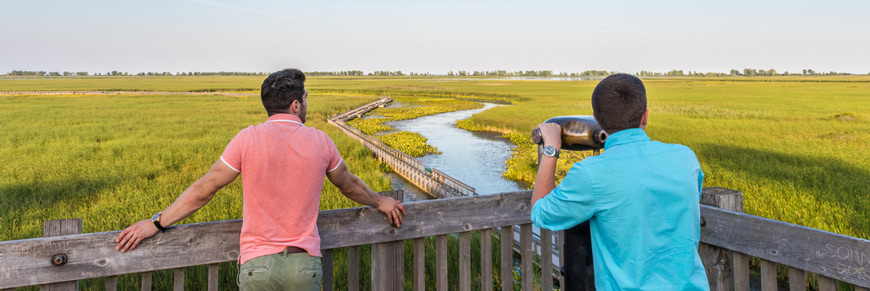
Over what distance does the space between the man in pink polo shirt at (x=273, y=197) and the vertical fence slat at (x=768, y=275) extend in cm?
222

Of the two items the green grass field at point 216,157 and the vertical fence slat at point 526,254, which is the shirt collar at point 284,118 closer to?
the vertical fence slat at point 526,254

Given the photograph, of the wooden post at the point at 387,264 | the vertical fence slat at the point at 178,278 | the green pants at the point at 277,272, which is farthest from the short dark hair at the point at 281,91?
the vertical fence slat at the point at 178,278

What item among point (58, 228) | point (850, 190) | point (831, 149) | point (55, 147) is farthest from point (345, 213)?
point (55, 147)

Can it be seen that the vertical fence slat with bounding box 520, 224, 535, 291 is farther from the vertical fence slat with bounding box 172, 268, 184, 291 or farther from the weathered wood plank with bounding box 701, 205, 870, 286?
the vertical fence slat with bounding box 172, 268, 184, 291

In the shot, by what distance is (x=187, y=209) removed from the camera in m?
2.27

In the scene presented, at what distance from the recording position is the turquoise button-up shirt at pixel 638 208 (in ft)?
5.86

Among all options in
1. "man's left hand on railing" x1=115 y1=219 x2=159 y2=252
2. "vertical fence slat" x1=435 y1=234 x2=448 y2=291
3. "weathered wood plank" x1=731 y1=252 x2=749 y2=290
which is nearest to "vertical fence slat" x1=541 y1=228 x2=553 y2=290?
"vertical fence slat" x1=435 y1=234 x2=448 y2=291

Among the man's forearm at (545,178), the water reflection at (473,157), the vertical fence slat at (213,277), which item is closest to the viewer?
the man's forearm at (545,178)

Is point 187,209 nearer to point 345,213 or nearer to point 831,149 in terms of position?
point 345,213

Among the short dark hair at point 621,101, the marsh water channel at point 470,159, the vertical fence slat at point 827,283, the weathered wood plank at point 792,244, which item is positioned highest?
the short dark hair at point 621,101

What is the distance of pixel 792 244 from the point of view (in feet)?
7.86

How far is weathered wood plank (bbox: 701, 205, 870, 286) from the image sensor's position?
2150 millimetres

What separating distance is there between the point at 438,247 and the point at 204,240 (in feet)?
4.01

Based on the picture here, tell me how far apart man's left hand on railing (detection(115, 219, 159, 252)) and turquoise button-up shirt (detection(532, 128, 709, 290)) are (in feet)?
5.65
